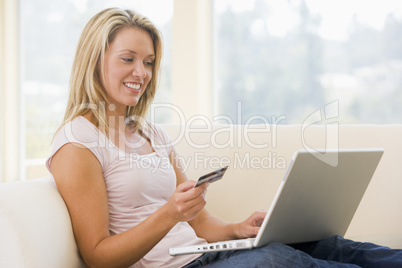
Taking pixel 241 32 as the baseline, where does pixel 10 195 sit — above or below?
below

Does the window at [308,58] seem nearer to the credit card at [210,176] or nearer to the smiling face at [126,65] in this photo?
the smiling face at [126,65]

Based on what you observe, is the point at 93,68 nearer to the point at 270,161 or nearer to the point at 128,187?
the point at 128,187

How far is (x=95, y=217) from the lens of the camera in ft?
4.08

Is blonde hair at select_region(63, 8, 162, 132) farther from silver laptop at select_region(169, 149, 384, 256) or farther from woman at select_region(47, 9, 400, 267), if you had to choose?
silver laptop at select_region(169, 149, 384, 256)

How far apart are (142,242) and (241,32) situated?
2.56 metres

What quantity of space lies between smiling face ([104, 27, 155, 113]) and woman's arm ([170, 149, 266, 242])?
0.96 ft

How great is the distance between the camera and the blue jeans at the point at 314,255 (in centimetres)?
103

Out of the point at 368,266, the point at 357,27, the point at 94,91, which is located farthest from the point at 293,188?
the point at 357,27

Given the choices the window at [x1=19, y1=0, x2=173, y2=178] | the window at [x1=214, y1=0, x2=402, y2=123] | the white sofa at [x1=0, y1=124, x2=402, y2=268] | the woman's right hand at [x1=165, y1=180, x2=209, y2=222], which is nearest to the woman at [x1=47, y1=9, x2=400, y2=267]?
the woman's right hand at [x1=165, y1=180, x2=209, y2=222]

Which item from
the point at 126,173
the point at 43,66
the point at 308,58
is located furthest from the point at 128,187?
the point at 43,66

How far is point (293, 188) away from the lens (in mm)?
1072

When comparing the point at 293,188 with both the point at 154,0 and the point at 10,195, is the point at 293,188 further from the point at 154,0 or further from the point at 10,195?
the point at 154,0

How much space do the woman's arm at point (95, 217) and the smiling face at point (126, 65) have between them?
30 cm

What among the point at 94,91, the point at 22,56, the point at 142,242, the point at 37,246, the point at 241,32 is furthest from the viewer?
the point at 22,56
